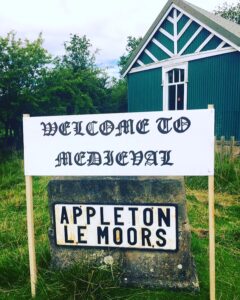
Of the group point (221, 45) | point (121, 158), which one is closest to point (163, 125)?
point (121, 158)

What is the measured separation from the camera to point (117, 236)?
2594 mm

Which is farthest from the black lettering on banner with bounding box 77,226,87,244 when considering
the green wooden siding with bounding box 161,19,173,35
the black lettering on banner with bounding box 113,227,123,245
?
the green wooden siding with bounding box 161,19,173,35

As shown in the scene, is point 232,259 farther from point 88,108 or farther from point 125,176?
point 88,108

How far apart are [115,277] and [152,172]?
0.96 meters

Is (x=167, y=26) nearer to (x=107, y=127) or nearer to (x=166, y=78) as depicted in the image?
(x=166, y=78)

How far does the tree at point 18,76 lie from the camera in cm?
1117

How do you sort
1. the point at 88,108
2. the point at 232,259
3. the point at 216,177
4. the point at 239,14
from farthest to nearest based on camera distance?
the point at 239,14, the point at 88,108, the point at 216,177, the point at 232,259

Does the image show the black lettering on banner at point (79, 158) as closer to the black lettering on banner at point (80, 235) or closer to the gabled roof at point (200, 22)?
the black lettering on banner at point (80, 235)

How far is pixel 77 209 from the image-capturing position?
264 centimetres

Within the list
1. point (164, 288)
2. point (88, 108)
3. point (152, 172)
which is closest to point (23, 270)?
point (164, 288)

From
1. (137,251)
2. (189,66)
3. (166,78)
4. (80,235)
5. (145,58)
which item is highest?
(145,58)

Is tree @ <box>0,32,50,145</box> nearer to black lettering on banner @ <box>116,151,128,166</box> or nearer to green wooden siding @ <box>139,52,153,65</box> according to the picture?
green wooden siding @ <box>139,52,153,65</box>

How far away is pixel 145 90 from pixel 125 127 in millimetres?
12139

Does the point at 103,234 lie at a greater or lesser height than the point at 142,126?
lesser
